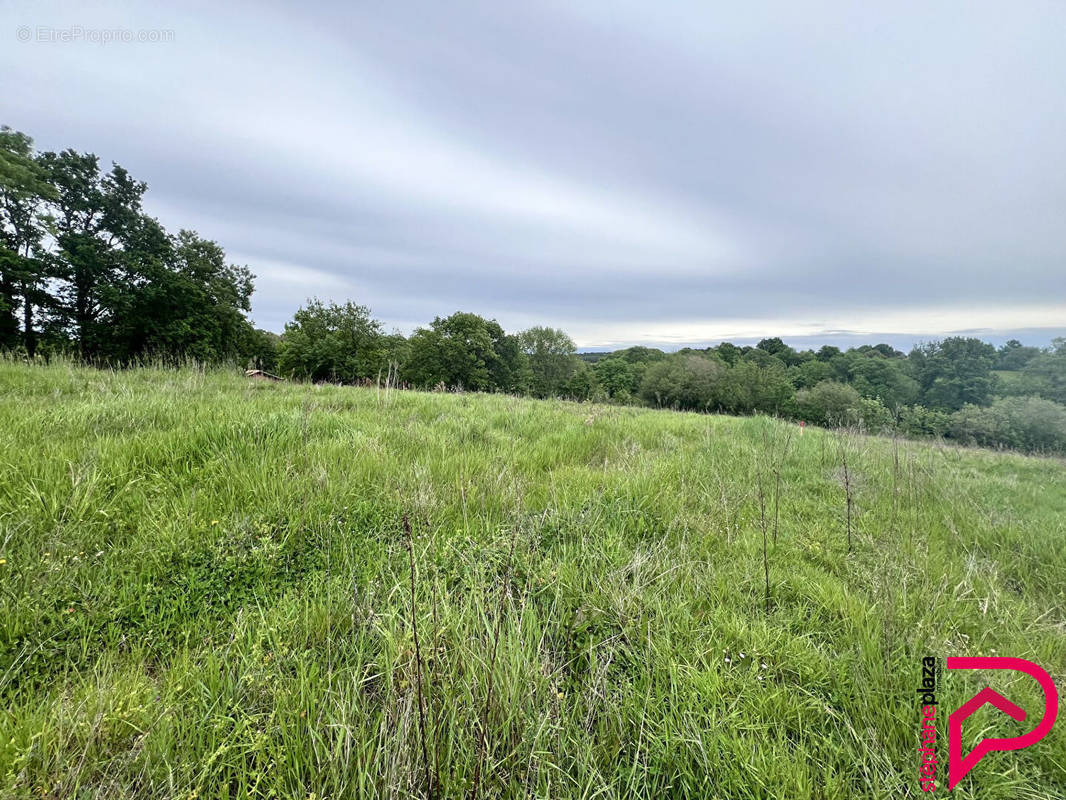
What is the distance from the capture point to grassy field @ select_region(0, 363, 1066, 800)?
134 centimetres

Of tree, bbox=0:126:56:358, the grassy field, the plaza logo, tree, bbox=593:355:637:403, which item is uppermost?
tree, bbox=0:126:56:358

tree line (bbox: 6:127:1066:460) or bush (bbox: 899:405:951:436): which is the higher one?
tree line (bbox: 6:127:1066:460)

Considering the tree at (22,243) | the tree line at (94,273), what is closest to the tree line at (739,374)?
the tree line at (94,273)

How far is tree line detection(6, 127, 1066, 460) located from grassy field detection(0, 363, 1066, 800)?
11.1 ft

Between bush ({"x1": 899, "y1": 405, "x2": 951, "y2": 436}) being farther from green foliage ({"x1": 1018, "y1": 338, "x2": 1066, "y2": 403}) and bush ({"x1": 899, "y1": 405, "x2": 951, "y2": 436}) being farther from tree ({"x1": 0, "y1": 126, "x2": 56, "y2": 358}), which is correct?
tree ({"x1": 0, "y1": 126, "x2": 56, "y2": 358})

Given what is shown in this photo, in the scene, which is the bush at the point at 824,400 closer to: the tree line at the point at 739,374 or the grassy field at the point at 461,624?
the tree line at the point at 739,374

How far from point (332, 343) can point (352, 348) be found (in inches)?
87.2

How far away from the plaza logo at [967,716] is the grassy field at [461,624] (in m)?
0.04

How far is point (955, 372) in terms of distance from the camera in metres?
60.0

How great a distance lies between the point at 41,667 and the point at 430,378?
139 feet

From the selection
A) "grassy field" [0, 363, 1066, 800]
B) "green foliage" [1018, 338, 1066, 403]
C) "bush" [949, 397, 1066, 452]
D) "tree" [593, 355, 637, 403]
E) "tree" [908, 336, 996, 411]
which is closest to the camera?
"grassy field" [0, 363, 1066, 800]

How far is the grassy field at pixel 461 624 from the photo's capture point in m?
1.34

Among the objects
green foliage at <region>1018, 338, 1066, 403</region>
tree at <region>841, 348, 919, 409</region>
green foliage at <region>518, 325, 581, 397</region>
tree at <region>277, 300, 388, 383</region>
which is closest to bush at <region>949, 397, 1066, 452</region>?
green foliage at <region>1018, 338, 1066, 403</region>

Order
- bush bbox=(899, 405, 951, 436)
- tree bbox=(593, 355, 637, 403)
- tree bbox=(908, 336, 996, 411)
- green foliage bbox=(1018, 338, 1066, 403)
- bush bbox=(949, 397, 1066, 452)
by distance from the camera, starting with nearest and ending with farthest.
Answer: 1. bush bbox=(949, 397, 1066, 452)
2. bush bbox=(899, 405, 951, 436)
3. green foliage bbox=(1018, 338, 1066, 403)
4. tree bbox=(908, 336, 996, 411)
5. tree bbox=(593, 355, 637, 403)
